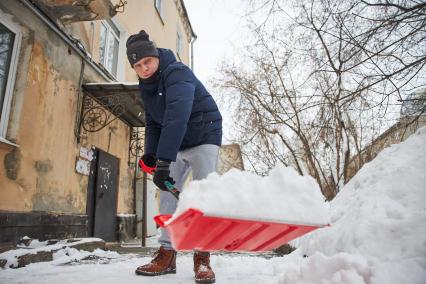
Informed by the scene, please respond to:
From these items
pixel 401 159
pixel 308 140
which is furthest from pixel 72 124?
pixel 308 140

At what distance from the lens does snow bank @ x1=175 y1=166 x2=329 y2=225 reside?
1.23 meters

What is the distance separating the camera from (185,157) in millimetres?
2691

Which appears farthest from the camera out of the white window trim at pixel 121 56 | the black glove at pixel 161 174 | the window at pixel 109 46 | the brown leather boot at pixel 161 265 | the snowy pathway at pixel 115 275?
the white window trim at pixel 121 56

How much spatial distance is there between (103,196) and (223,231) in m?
6.13

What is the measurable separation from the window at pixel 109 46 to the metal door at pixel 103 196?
2.13 meters

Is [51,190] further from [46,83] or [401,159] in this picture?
[401,159]

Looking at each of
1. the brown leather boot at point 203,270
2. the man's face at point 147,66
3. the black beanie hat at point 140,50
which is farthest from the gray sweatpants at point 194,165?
the black beanie hat at point 140,50

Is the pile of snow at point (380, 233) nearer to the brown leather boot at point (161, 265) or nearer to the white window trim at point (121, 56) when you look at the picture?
the brown leather boot at point (161, 265)

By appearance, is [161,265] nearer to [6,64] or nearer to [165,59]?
[165,59]

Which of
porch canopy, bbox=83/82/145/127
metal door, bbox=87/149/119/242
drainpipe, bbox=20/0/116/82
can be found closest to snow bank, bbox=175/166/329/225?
drainpipe, bbox=20/0/116/82

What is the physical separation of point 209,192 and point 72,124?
502 centimetres

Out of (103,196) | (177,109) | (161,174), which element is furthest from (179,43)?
(161,174)

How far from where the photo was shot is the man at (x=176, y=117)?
88.7 inches

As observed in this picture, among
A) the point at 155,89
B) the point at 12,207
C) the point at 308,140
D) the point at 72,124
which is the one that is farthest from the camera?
the point at 308,140
